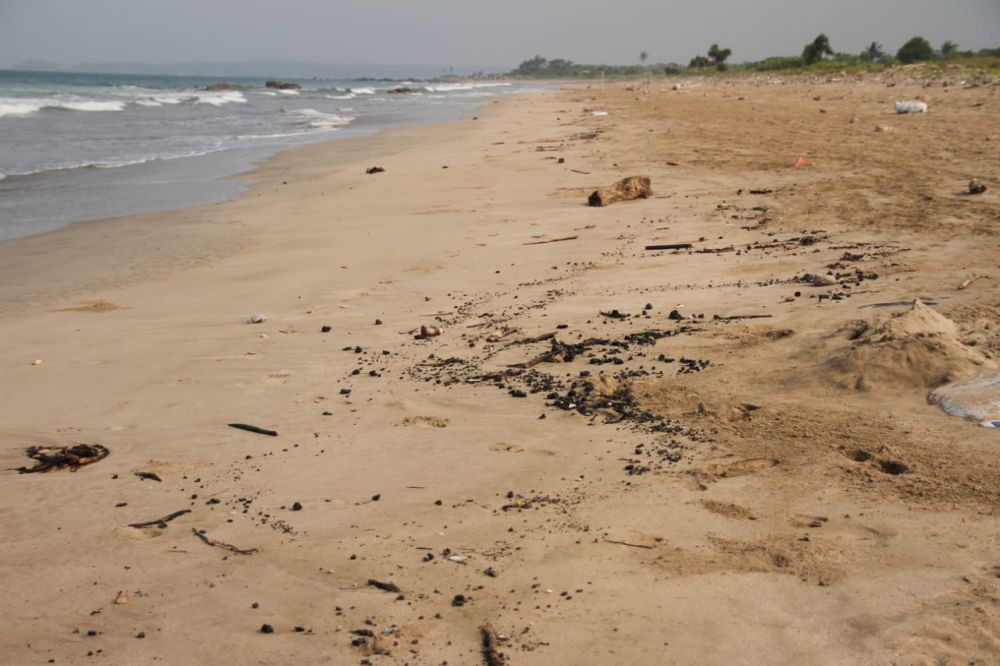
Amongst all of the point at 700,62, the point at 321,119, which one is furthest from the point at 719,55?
the point at 321,119

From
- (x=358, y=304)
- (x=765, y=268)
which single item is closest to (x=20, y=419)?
(x=358, y=304)

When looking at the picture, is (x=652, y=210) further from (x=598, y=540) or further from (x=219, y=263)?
(x=598, y=540)

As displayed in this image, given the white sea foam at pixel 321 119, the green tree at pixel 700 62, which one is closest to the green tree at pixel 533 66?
the green tree at pixel 700 62

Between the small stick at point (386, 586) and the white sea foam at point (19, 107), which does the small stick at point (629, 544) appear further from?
the white sea foam at point (19, 107)

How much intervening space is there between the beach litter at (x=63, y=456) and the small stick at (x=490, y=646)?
89.7 inches

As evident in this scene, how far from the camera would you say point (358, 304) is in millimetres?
6266

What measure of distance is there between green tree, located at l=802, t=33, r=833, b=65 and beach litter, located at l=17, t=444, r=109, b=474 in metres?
63.2

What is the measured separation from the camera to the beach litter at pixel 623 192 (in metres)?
9.30

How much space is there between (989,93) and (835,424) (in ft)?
69.0

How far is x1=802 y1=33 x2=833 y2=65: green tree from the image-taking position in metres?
59.8

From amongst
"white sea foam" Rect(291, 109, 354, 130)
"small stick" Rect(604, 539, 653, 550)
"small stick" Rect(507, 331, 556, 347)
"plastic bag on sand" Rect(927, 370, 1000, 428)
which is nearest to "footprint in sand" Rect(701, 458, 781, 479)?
"small stick" Rect(604, 539, 653, 550)

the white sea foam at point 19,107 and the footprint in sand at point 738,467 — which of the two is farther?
the white sea foam at point 19,107

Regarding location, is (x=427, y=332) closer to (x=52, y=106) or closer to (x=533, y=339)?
(x=533, y=339)

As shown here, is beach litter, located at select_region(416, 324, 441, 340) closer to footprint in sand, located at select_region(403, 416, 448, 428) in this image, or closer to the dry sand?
the dry sand
